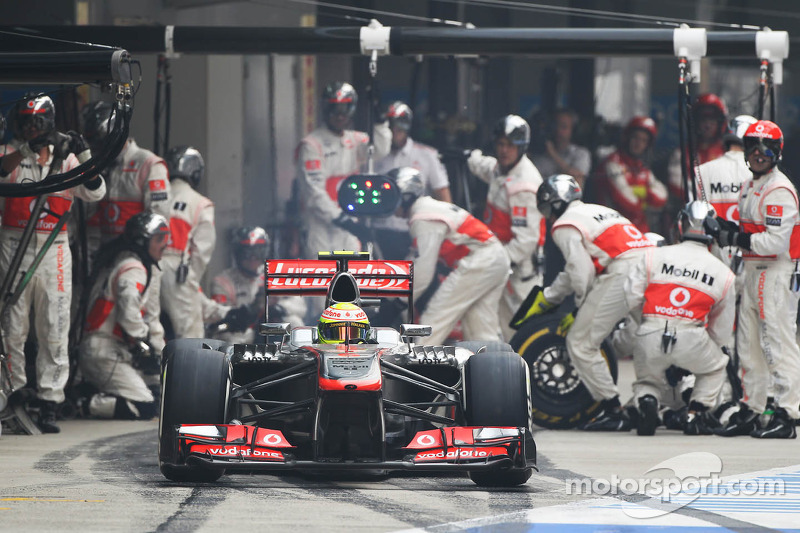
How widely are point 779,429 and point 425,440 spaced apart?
386 centimetres

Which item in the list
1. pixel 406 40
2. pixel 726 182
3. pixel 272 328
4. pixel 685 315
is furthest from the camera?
pixel 406 40

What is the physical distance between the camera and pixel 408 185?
13.0 metres

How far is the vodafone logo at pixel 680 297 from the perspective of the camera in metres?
10.7

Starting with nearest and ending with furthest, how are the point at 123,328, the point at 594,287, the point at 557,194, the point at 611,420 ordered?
the point at 611,420
the point at 594,287
the point at 557,194
the point at 123,328

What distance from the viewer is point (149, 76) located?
14.2 m

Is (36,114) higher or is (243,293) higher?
(36,114)

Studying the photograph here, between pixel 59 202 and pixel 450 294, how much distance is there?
338 cm

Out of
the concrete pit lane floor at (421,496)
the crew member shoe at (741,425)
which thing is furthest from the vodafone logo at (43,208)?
the crew member shoe at (741,425)

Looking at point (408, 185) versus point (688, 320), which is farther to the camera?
point (408, 185)

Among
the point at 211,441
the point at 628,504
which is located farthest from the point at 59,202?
the point at 628,504

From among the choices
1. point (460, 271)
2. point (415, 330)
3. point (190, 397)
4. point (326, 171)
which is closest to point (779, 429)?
point (460, 271)

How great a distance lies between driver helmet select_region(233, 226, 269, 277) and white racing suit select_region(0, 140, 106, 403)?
2924mm

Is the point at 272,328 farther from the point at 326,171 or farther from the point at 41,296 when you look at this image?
the point at 326,171

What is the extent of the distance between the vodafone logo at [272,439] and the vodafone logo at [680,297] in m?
4.08
